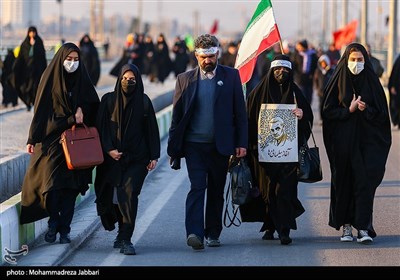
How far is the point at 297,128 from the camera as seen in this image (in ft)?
34.4

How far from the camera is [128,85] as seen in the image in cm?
984

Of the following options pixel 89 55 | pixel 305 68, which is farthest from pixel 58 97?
pixel 89 55

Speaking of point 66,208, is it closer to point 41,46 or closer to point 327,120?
point 327,120

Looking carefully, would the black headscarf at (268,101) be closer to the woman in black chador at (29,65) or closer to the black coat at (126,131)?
the black coat at (126,131)

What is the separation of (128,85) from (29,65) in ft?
45.5

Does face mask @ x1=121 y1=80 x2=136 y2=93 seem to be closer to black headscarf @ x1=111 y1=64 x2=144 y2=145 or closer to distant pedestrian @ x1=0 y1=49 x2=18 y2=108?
black headscarf @ x1=111 y1=64 x2=144 y2=145

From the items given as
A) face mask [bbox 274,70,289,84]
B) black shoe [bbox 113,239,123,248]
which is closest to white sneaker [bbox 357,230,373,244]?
face mask [bbox 274,70,289,84]

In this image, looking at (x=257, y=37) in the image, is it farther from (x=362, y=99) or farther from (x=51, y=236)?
(x=51, y=236)

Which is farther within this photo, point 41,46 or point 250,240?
point 41,46

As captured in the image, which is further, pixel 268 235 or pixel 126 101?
pixel 268 235
